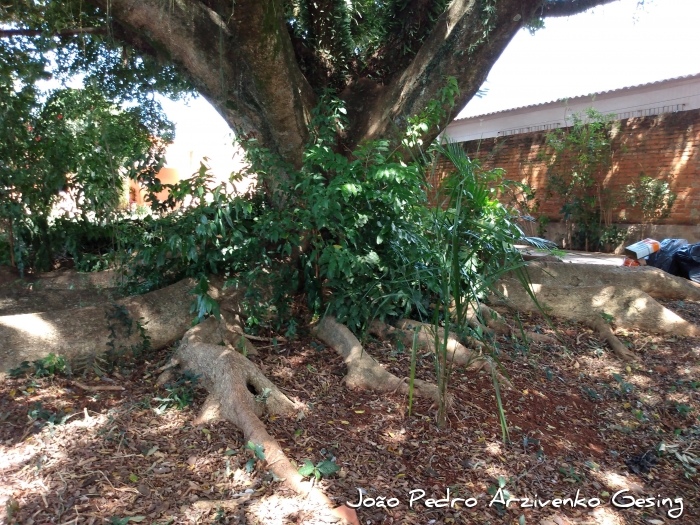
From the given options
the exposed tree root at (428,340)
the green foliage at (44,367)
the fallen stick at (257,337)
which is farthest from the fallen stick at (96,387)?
the exposed tree root at (428,340)

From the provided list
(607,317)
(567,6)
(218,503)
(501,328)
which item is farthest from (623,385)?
(567,6)

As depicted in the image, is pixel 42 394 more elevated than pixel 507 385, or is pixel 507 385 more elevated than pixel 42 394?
pixel 42 394

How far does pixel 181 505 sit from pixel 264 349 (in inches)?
80.2

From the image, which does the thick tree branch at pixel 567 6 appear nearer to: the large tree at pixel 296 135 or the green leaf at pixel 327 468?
the large tree at pixel 296 135

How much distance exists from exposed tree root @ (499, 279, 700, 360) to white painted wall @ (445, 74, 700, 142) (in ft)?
19.8

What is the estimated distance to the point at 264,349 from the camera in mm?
4441

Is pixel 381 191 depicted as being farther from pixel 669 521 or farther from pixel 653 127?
pixel 653 127

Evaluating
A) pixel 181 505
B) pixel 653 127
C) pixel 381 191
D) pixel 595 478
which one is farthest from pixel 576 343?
pixel 653 127

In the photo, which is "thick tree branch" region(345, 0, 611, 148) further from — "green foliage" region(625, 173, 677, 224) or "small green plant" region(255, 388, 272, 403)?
"green foliage" region(625, 173, 677, 224)

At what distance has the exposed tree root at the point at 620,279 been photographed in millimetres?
6234

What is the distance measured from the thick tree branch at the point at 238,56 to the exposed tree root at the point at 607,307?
9.04 ft

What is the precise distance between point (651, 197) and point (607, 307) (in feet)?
20.2

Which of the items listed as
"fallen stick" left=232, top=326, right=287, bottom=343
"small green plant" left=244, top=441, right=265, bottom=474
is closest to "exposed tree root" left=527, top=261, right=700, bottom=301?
"fallen stick" left=232, top=326, right=287, bottom=343

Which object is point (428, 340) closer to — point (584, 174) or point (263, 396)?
point (263, 396)
